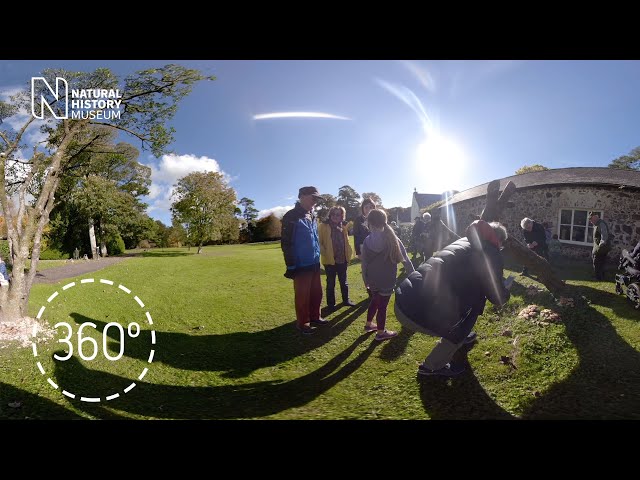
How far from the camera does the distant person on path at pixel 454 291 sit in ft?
6.31

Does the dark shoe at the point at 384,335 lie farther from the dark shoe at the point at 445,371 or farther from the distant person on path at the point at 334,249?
the distant person on path at the point at 334,249

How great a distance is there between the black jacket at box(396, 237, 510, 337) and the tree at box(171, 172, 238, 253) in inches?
64.4

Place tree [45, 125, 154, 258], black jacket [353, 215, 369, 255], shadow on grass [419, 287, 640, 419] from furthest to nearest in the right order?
black jacket [353, 215, 369, 255] → tree [45, 125, 154, 258] → shadow on grass [419, 287, 640, 419]

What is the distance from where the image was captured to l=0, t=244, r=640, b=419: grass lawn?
1719mm

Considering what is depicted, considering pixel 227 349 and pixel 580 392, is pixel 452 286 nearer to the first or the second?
pixel 580 392

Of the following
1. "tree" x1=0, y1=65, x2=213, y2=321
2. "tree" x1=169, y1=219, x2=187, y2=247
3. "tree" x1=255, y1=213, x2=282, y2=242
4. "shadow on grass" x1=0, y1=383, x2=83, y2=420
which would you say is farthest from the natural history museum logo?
"shadow on grass" x1=0, y1=383, x2=83, y2=420

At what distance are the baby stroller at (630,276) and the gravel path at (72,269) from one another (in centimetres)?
478

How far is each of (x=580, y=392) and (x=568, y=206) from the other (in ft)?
5.50

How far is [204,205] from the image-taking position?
7.39 ft

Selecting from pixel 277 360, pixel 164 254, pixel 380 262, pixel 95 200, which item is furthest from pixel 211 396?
pixel 380 262

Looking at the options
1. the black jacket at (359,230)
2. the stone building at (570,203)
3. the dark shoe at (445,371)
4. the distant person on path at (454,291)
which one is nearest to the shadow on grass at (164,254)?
the distant person on path at (454,291)

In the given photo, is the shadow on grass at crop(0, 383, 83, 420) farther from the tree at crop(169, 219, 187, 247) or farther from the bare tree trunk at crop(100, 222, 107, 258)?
the tree at crop(169, 219, 187, 247)
